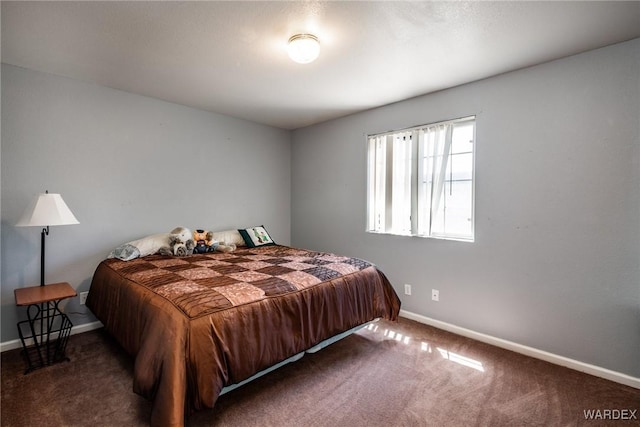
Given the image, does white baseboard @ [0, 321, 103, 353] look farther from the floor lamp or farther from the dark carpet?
the floor lamp

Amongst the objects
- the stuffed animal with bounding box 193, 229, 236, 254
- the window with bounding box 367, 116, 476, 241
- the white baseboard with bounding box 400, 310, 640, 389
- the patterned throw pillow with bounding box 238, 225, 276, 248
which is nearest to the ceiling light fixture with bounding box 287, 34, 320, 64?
the window with bounding box 367, 116, 476, 241

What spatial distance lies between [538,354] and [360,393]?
5.17ft

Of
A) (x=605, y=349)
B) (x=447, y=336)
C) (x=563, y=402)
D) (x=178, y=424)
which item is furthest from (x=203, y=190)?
(x=605, y=349)

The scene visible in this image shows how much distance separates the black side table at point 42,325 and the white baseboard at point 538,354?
10.5ft

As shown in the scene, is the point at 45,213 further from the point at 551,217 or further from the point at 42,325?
the point at 551,217

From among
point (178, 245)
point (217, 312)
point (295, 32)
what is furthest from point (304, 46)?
point (178, 245)

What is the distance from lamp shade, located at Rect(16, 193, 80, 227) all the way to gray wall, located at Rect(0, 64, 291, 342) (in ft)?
1.37

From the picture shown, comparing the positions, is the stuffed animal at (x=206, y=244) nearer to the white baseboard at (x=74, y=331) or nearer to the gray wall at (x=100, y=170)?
the gray wall at (x=100, y=170)

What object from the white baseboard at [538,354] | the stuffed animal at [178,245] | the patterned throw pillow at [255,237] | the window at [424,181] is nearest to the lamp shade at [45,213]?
the stuffed animal at [178,245]

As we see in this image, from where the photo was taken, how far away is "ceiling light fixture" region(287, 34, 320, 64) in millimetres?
1948

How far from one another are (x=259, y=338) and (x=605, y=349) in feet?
8.11

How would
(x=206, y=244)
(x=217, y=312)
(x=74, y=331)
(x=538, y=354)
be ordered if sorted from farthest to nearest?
(x=206, y=244)
(x=74, y=331)
(x=538, y=354)
(x=217, y=312)

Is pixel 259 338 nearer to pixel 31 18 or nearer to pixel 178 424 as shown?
pixel 178 424

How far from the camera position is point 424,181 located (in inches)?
121
